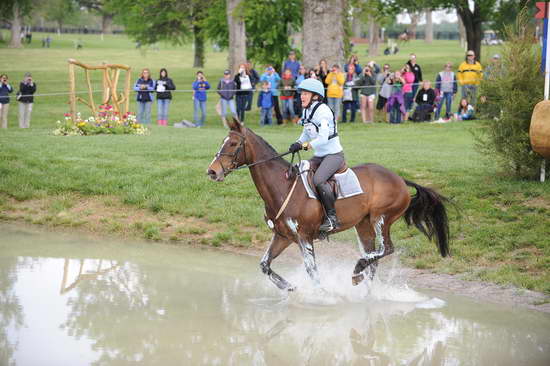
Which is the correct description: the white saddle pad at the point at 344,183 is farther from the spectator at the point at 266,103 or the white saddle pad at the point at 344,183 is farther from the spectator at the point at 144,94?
the spectator at the point at 144,94

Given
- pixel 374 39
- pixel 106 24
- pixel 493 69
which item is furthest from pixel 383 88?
pixel 106 24

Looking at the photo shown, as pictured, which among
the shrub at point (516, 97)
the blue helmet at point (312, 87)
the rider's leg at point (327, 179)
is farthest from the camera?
the shrub at point (516, 97)

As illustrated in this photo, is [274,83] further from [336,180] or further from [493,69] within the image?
[336,180]

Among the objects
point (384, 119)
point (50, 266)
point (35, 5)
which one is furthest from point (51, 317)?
point (35, 5)

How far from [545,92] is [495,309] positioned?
5.25 metres

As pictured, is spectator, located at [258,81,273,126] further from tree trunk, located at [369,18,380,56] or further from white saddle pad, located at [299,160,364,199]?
tree trunk, located at [369,18,380,56]

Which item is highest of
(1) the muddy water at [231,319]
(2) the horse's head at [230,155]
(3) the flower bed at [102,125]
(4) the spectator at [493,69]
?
(4) the spectator at [493,69]

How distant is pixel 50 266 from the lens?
11875 mm

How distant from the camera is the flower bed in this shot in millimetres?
22594

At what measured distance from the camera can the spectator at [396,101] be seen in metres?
26.3

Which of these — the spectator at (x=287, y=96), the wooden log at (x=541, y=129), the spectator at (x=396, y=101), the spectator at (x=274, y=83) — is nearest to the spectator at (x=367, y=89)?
the spectator at (x=396, y=101)

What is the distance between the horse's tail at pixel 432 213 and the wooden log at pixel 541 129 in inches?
101

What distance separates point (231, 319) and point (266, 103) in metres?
18.3

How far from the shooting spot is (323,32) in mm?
27078
